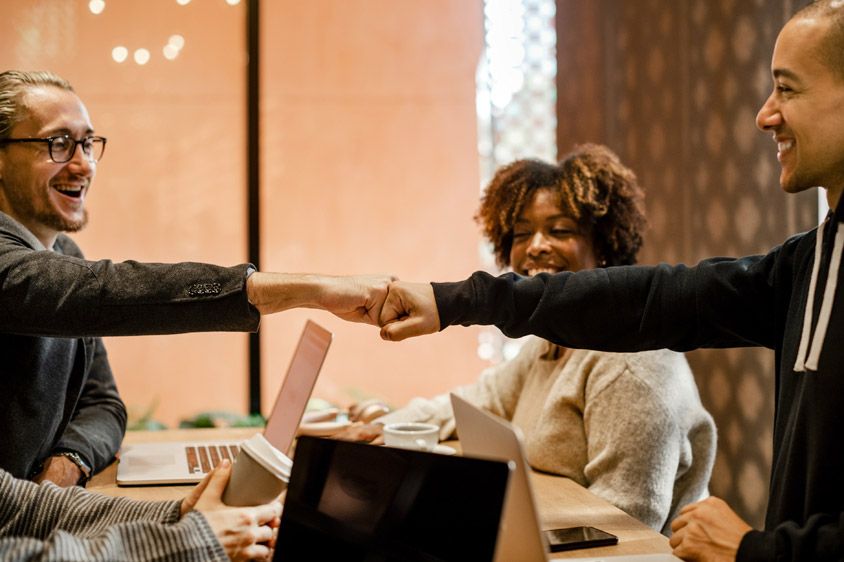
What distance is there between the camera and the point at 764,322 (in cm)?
157

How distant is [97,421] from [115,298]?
27.0 inches

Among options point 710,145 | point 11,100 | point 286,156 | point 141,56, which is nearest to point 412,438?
point 11,100

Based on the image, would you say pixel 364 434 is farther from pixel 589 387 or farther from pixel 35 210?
pixel 35 210

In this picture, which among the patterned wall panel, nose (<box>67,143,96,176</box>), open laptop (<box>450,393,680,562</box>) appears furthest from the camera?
the patterned wall panel

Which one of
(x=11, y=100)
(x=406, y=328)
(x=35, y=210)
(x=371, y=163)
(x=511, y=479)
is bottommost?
(x=511, y=479)

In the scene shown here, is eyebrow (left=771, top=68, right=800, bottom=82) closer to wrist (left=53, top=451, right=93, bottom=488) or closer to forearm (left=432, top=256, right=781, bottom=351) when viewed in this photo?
forearm (left=432, top=256, right=781, bottom=351)

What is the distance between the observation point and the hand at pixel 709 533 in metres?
1.25

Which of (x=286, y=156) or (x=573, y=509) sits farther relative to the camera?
(x=286, y=156)

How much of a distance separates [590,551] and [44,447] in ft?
4.09

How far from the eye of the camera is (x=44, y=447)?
192cm

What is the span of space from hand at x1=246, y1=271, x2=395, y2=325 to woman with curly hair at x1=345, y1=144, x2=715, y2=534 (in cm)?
43

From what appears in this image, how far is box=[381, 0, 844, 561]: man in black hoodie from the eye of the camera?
48.4 inches

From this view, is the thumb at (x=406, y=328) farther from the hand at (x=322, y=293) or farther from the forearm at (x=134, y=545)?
Result: the forearm at (x=134, y=545)

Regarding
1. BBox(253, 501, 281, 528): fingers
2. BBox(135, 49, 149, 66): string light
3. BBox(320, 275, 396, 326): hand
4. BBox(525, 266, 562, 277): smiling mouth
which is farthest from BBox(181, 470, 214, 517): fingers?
BBox(135, 49, 149, 66): string light
